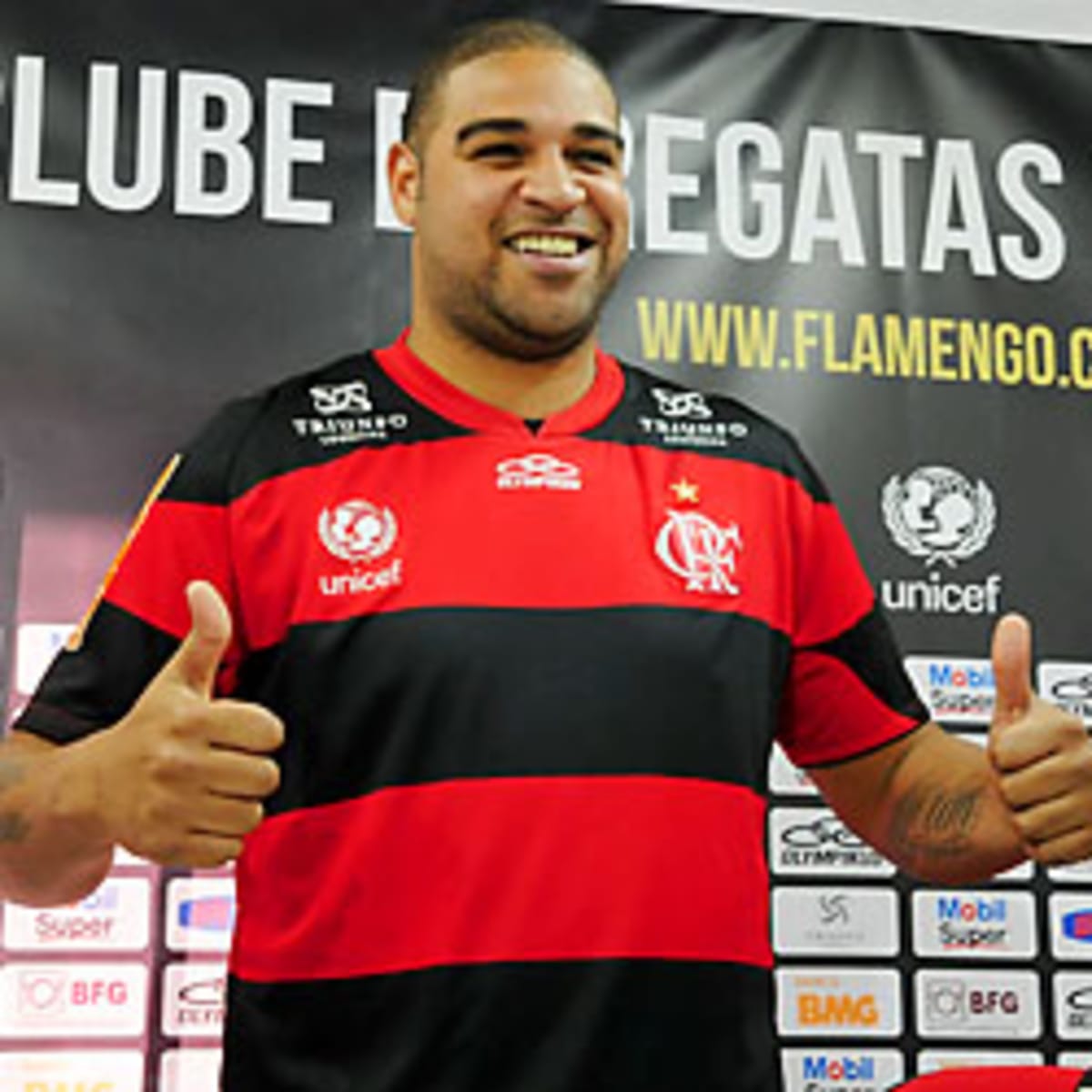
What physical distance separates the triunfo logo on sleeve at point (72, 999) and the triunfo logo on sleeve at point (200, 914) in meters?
0.06

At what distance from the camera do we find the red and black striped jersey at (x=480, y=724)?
139 centimetres

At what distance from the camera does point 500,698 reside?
1.43m

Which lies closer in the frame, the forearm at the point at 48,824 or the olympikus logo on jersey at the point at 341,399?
the forearm at the point at 48,824

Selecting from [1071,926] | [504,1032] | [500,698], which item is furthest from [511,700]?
[1071,926]

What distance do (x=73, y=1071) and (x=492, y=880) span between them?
3.32 ft

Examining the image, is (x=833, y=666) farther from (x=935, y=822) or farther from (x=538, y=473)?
(x=538, y=473)

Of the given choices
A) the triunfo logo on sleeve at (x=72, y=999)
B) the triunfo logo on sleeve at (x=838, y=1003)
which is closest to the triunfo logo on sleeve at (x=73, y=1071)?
the triunfo logo on sleeve at (x=72, y=999)

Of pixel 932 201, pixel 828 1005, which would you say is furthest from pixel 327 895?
pixel 932 201

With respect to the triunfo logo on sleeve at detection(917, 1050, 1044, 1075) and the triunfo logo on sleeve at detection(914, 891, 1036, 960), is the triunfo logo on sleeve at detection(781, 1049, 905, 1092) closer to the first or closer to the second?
the triunfo logo on sleeve at detection(917, 1050, 1044, 1075)

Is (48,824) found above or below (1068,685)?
below

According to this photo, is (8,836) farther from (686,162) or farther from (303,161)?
(686,162)

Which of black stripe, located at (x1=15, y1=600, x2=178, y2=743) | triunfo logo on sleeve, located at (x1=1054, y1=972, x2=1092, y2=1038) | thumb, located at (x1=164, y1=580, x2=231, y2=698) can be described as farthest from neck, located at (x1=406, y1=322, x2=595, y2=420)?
triunfo logo on sleeve, located at (x1=1054, y1=972, x2=1092, y2=1038)

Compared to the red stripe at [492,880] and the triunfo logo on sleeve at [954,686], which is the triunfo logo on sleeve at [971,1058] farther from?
the red stripe at [492,880]

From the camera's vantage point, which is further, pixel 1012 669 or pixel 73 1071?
pixel 73 1071
